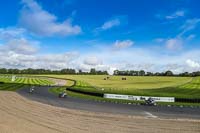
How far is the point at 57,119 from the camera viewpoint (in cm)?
2894

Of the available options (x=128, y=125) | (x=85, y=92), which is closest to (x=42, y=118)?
(x=128, y=125)

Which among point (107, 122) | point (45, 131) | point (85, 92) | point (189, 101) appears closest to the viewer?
point (45, 131)

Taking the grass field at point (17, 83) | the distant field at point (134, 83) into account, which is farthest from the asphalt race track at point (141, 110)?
the distant field at point (134, 83)

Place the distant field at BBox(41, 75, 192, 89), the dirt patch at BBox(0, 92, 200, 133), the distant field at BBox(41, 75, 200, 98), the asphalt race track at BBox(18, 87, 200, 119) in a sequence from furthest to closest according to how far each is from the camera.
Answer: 1. the distant field at BBox(41, 75, 192, 89)
2. the distant field at BBox(41, 75, 200, 98)
3. the asphalt race track at BBox(18, 87, 200, 119)
4. the dirt patch at BBox(0, 92, 200, 133)

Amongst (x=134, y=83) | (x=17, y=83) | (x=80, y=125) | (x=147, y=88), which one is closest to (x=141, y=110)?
(x=80, y=125)

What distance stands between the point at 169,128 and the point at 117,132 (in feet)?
18.0

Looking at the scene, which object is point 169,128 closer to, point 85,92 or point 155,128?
point 155,128

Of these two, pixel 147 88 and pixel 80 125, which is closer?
pixel 80 125

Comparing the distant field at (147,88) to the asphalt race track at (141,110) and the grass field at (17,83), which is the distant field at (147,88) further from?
the asphalt race track at (141,110)

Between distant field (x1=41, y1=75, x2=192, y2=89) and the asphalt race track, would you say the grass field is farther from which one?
the asphalt race track

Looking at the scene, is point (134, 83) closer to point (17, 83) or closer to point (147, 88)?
point (147, 88)

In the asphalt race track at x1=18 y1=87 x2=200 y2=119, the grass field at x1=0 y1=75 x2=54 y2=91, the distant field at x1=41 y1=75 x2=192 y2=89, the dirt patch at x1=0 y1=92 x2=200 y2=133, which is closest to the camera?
the dirt patch at x1=0 y1=92 x2=200 y2=133

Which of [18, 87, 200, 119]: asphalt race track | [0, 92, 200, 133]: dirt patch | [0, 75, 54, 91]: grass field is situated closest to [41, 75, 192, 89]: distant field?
[0, 75, 54, 91]: grass field

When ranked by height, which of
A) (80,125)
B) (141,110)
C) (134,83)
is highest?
(134,83)
